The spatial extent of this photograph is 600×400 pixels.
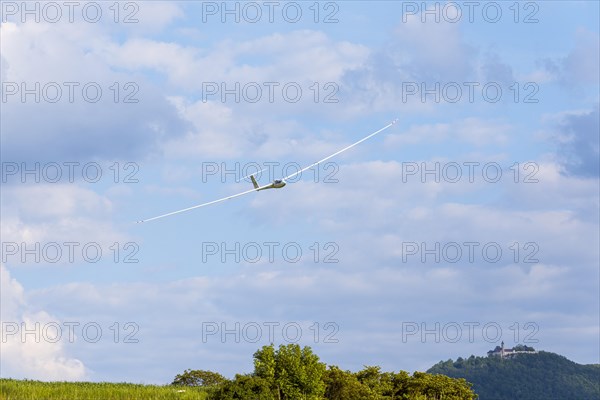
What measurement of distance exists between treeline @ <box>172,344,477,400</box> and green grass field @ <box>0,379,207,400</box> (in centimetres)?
405

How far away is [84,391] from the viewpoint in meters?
91.4

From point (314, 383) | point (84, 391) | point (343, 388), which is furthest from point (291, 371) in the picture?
point (84, 391)

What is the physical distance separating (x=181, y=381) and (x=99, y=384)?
3717 cm

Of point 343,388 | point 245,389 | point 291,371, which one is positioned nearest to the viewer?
point 245,389

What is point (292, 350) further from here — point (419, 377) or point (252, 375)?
point (419, 377)

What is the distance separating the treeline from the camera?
84.8 metres

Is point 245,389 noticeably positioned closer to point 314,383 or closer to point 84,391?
point 314,383

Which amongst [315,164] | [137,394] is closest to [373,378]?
[137,394]

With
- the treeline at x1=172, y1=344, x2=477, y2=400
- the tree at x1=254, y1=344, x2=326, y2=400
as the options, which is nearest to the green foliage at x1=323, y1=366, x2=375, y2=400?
the treeline at x1=172, y1=344, x2=477, y2=400

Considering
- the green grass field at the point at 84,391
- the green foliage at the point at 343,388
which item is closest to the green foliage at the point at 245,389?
the green grass field at the point at 84,391

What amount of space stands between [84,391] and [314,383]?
21.4m

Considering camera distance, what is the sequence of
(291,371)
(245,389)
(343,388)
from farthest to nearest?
1. (343,388)
2. (291,371)
3. (245,389)

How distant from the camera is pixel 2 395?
8919cm

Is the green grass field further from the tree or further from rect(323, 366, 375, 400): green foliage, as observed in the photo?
rect(323, 366, 375, 400): green foliage
